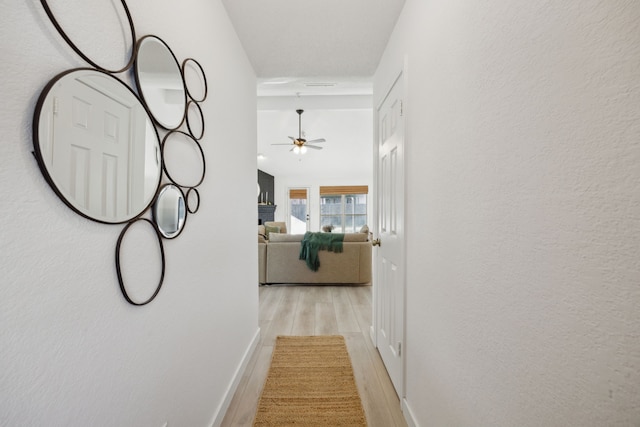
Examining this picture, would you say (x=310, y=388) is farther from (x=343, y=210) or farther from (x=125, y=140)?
(x=343, y=210)

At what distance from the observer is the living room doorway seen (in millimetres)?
9953

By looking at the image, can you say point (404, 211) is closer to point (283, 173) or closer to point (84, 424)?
point (84, 424)

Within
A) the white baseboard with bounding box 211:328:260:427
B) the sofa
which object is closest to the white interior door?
the white baseboard with bounding box 211:328:260:427

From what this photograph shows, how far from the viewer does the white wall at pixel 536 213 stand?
49cm

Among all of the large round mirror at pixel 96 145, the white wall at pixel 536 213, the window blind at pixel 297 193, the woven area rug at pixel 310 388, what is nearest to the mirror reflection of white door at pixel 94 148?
the large round mirror at pixel 96 145

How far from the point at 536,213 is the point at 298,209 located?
947 centimetres

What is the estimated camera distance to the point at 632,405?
479 millimetres

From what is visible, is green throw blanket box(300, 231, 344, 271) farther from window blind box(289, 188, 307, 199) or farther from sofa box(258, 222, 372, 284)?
window blind box(289, 188, 307, 199)

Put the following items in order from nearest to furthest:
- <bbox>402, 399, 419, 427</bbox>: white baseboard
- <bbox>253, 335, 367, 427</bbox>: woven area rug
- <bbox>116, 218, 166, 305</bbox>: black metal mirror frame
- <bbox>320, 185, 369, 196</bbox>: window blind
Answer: <bbox>116, 218, 166, 305</bbox>: black metal mirror frame < <bbox>402, 399, 419, 427</bbox>: white baseboard < <bbox>253, 335, 367, 427</bbox>: woven area rug < <bbox>320, 185, 369, 196</bbox>: window blind

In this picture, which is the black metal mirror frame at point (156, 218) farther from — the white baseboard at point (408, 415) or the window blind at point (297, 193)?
the window blind at point (297, 193)

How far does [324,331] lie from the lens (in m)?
2.76

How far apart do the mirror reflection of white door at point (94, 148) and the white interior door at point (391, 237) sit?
1323mm

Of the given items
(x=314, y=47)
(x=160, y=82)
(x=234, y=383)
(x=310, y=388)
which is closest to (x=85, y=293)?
(x=160, y=82)

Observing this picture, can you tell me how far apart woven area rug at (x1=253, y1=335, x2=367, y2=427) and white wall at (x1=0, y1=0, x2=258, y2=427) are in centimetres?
39
